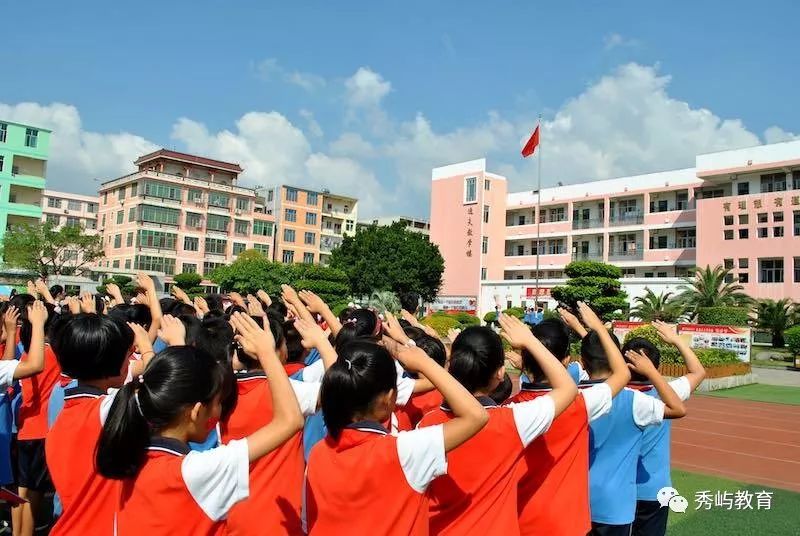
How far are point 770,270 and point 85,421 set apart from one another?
33.3 meters

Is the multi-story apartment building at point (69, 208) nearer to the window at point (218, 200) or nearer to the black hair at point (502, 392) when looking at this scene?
the window at point (218, 200)

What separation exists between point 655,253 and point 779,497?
33.1m

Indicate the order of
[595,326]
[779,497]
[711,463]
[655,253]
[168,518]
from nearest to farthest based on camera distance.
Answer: [168,518], [595,326], [779,497], [711,463], [655,253]

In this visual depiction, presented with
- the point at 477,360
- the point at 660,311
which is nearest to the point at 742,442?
the point at 477,360

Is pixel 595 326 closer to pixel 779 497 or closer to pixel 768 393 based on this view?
pixel 779 497

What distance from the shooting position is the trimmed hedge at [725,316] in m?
23.2

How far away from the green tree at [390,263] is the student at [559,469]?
122 ft

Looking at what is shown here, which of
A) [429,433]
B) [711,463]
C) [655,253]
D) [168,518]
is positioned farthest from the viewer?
[655,253]

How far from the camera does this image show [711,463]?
283 inches

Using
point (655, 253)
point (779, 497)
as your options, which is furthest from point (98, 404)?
point (655, 253)

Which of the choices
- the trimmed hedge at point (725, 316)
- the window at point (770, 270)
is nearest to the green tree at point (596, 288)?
the trimmed hedge at point (725, 316)

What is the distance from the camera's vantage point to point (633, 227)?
123 ft

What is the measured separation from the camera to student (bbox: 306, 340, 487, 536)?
1868 millimetres

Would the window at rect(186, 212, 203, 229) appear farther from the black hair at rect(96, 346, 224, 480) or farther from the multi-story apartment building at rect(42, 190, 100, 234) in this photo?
the black hair at rect(96, 346, 224, 480)
